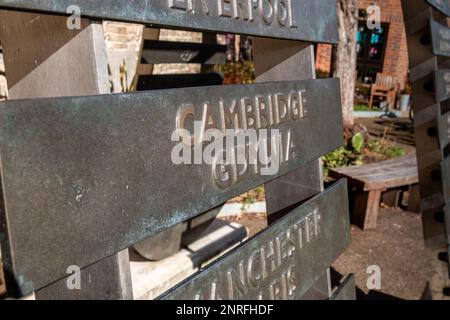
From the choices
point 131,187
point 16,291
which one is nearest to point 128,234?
point 131,187

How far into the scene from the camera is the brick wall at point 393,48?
12.6 metres

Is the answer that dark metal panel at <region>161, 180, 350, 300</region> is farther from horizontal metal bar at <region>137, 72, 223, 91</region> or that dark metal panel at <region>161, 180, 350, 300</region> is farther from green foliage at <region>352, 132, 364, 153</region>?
green foliage at <region>352, 132, 364, 153</region>

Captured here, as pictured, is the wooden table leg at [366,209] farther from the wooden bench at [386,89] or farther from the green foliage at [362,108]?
the wooden bench at [386,89]

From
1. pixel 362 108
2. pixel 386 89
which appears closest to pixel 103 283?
pixel 362 108

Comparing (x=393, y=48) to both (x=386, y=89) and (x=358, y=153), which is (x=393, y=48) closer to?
(x=386, y=89)

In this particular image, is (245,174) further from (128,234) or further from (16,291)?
(16,291)

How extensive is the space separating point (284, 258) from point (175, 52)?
2.13 meters

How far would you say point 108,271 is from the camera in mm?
715

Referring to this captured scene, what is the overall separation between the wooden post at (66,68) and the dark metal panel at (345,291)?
78 cm

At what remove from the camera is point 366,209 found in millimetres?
4145

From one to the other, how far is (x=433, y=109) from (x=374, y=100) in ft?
38.6

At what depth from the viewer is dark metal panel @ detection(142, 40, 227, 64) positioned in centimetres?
284

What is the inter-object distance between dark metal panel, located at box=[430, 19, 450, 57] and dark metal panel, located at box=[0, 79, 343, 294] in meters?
1.44

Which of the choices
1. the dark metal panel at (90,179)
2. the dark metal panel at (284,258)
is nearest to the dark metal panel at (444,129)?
the dark metal panel at (284,258)
